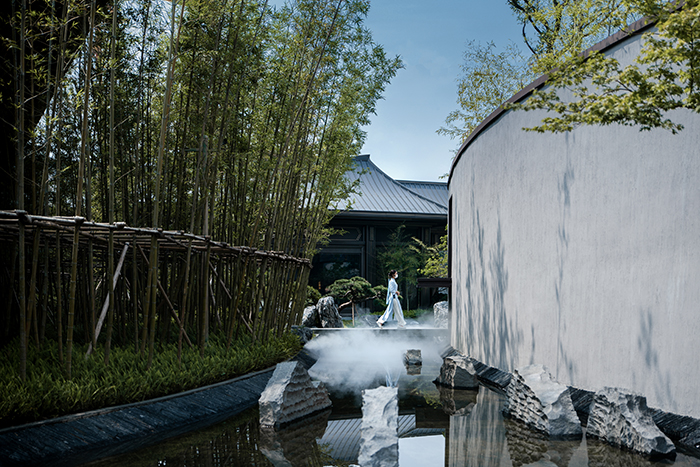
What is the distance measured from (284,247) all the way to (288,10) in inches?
109

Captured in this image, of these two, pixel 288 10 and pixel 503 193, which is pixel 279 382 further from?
pixel 288 10

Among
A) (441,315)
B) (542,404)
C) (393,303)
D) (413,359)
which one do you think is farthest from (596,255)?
(441,315)

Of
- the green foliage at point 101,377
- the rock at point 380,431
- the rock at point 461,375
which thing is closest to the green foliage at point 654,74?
the rock at point 380,431

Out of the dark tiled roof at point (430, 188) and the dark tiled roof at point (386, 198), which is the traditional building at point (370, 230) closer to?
the dark tiled roof at point (386, 198)

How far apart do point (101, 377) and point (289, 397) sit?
1.33 m

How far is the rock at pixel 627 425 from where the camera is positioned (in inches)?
120

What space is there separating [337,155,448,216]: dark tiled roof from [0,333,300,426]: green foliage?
8.06m

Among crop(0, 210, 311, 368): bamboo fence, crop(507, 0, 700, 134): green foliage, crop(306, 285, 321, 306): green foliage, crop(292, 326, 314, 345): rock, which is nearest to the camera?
crop(507, 0, 700, 134): green foliage

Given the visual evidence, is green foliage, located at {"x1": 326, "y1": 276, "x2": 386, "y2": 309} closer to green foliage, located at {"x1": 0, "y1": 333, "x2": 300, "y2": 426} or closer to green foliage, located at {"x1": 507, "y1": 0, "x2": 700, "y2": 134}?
green foliage, located at {"x1": 0, "y1": 333, "x2": 300, "y2": 426}

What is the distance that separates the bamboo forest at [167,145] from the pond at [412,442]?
111 centimetres

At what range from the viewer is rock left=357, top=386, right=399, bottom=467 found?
2.98m

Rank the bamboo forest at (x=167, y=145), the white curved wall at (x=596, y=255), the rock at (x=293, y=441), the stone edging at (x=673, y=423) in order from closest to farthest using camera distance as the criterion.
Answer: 1. the rock at (x=293, y=441)
2. the stone edging at (x=673, y=423)
3. the white curved wall at (x=596, y=255)
4. the bamboo forest at (x=167, y=145)

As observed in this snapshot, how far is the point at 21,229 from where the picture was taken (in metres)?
3.19

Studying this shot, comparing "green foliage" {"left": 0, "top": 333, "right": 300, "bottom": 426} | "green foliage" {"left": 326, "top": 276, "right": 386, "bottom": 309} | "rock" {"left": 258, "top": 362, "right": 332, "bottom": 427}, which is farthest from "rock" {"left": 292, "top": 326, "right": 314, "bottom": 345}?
"green foliage" {"left": 326, "top": 276, "right": 386, "bottom": 309}
